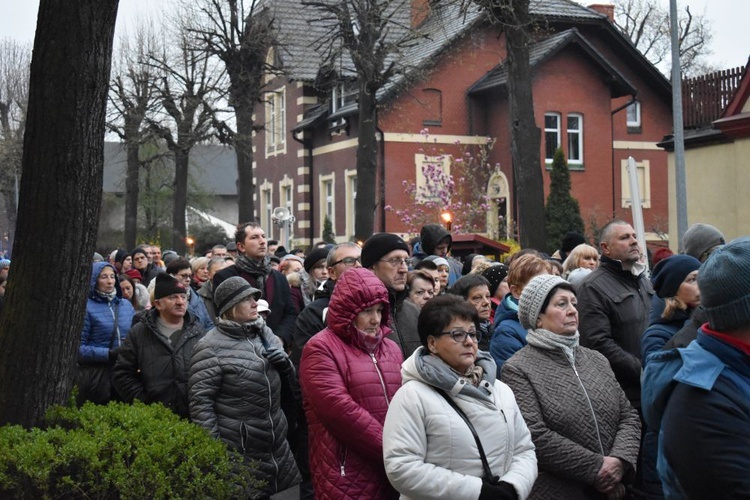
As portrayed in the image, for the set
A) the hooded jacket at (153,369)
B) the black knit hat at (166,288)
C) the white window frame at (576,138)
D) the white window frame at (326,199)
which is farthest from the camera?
the white window frame at (326,199)

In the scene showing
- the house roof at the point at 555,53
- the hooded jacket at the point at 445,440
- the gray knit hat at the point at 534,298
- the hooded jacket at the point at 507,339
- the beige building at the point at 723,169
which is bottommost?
the hooded jacket at the point at 445,440

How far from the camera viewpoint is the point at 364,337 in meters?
5.83

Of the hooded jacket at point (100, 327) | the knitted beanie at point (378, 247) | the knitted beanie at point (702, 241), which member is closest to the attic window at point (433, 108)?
the hooded jacket at point (100, 327)

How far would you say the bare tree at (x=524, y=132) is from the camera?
1839cm

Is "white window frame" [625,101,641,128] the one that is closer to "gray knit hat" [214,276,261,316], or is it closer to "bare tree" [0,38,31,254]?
"bare tree" [0,38,31,254]

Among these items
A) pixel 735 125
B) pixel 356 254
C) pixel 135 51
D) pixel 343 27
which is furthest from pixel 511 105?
pixel 135 51

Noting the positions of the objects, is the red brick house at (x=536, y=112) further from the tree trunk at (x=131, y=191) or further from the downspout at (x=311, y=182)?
the tree trunk at (x=131, y=191)

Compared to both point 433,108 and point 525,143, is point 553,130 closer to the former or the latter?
point 433,108

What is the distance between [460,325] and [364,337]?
856 millimetres

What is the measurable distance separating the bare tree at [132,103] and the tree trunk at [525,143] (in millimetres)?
17625

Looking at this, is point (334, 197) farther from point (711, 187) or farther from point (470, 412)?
point (470, 412)

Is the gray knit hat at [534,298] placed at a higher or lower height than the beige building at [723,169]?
lower

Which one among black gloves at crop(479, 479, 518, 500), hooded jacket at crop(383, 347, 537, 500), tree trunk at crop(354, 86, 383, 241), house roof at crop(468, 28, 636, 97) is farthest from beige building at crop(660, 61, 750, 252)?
black gloves at crop(479, 479, 518, 500)

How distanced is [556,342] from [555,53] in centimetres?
3376
